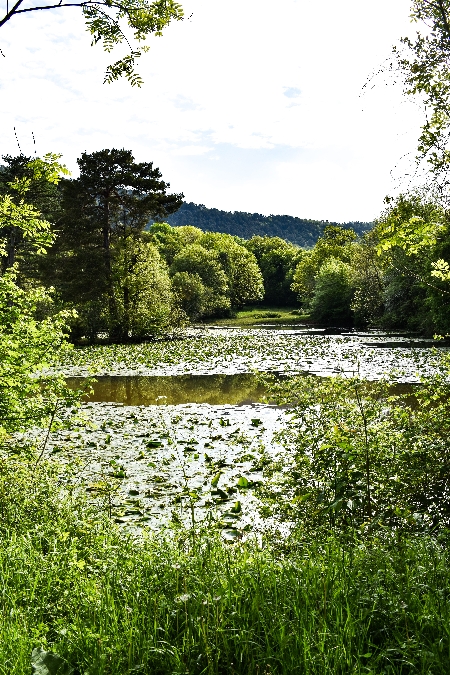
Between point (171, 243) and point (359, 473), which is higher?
point (171, 243)

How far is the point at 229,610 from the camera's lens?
3.08 m

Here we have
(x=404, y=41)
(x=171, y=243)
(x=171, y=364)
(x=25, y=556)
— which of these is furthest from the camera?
(x=171, y=243)

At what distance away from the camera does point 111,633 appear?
2.99 metres

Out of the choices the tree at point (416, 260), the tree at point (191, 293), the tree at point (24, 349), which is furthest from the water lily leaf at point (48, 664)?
the tree at point (191, 293)

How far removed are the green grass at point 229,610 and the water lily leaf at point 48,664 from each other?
0.24ft

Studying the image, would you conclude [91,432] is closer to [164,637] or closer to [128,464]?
[128,464]

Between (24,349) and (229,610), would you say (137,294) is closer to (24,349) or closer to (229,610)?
(24,349)

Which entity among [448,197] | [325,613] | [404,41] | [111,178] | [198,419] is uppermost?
[111,178]

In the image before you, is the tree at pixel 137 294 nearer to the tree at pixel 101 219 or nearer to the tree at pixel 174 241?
the tree at pixel 101 219

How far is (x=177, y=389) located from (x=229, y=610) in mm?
14076

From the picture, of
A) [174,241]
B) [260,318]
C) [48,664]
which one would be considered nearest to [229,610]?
[48,664]

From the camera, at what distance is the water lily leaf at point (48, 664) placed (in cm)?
264

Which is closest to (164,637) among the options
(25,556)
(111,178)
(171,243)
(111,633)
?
(111,633)

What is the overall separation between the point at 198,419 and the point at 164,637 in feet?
30.2
